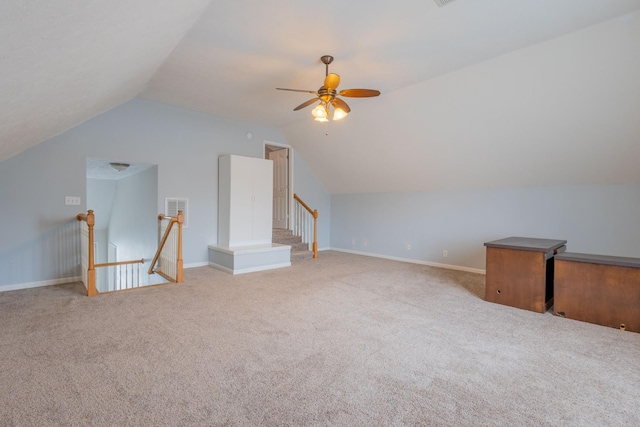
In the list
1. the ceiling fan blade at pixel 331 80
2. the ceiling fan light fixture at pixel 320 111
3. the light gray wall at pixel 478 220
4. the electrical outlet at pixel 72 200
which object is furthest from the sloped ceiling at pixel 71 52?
the light gray wall at pixel 478 220

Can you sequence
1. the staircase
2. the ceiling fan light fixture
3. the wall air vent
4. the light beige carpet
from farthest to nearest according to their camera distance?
the staircase → the wall air vent → the ceiling fan light fixture → the light beige carpet

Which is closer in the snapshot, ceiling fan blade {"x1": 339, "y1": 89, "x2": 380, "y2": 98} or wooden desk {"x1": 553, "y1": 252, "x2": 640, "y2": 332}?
wooden desk {"x1": 553, "y1": 252, "x2": 640, "y2": 332}

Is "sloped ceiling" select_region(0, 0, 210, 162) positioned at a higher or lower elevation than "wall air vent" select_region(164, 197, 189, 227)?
higher

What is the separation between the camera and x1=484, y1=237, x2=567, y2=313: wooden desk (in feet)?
10.8

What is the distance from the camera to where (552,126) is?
3.70m

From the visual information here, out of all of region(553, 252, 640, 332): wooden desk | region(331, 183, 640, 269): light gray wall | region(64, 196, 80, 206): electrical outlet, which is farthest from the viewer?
region(64, 196, 80, 206): electrical outlet

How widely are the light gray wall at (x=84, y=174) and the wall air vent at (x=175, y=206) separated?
71 mm

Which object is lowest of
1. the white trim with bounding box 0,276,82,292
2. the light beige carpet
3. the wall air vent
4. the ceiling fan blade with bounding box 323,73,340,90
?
the light beige carpet

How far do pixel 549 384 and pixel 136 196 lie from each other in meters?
7.07

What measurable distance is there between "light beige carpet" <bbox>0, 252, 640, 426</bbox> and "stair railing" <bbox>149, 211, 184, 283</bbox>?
797 mm

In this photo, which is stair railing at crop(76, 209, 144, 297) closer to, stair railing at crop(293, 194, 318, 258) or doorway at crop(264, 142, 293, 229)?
doorway at crop(264, 142, 293, 229)

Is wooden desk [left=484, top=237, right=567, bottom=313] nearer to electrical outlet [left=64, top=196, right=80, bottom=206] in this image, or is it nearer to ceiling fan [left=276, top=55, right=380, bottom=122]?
ceiling fan [left=276, top=55, right=380, bottom=122]

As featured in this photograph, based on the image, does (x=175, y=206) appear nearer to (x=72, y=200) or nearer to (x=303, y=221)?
(x=72, y=200)

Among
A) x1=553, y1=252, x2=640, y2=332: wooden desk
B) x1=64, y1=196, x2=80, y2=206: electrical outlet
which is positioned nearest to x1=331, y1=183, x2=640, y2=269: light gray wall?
x1=553, y1=252, x2=640, y2=332: wooden desk
